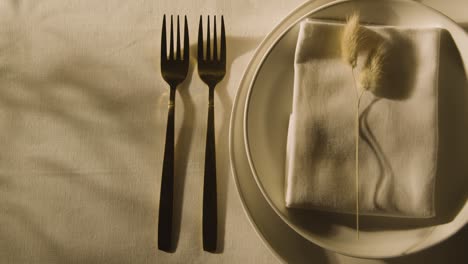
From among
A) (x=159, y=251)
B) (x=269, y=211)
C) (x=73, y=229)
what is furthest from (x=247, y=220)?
(x=73, y=229)

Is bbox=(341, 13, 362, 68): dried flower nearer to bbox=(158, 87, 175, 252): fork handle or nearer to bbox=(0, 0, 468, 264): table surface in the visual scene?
bbox=(0, 0, 468, 264): table surface

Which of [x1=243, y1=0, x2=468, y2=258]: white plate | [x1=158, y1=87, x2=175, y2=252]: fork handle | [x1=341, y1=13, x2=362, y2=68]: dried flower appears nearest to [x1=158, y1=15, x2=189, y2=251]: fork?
[x1=158, y1=87, x2=175, y2=252]: fork handle

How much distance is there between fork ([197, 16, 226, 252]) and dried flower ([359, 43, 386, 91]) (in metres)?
0.25

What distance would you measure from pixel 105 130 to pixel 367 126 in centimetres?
47

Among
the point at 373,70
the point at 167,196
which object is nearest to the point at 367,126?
the point at 373,70

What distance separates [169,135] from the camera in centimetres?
70

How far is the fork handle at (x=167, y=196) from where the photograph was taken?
679 millimetres

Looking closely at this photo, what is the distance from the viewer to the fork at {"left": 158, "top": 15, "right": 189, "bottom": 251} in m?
0.68

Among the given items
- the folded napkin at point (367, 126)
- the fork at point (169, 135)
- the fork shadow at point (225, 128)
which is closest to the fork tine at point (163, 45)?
the fork at point (169, 135)

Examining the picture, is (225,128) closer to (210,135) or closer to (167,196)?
(210,135)

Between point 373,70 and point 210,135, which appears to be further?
point 210,135

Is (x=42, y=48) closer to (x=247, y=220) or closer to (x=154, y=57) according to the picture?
(x=154, y=57)

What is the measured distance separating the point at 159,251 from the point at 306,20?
18.5 inches

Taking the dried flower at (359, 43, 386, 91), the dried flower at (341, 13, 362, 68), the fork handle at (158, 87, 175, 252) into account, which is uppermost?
the dried flower at (341, 13, 362, 68)
